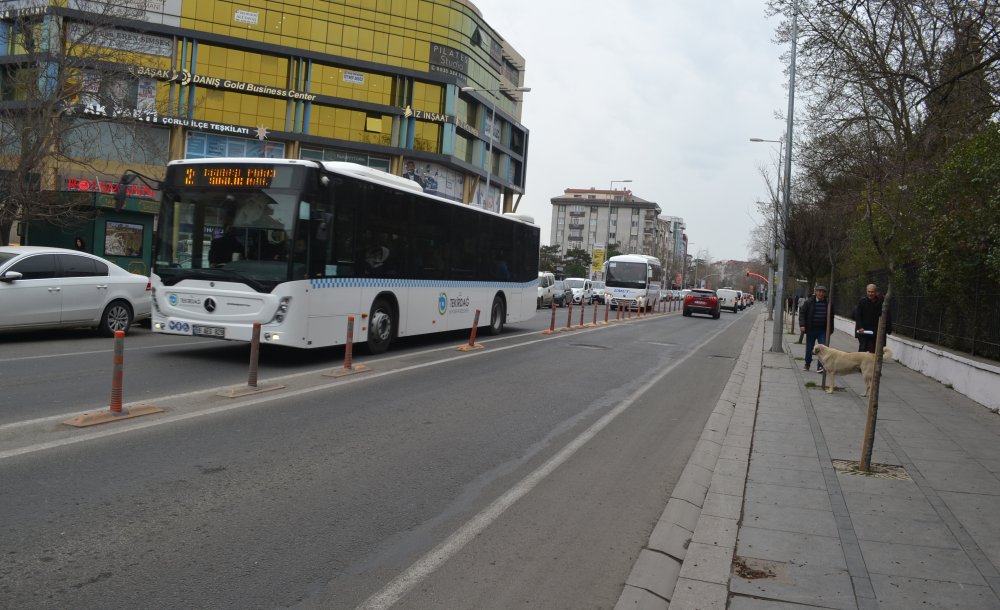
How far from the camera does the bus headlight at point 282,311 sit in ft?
37.6

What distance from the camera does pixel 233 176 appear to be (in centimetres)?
1186

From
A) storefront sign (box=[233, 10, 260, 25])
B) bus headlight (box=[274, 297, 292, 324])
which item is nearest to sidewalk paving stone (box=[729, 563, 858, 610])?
bus headlight (box=[274, 297, 292, 324])

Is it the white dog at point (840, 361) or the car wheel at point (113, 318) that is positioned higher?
the white dog at point (840, 361)

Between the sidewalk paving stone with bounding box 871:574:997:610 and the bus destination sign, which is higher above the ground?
the bus destination sign

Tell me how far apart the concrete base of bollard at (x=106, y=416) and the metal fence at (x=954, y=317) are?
12.3 metres

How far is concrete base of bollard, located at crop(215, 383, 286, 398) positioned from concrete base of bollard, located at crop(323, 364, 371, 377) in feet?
4.31

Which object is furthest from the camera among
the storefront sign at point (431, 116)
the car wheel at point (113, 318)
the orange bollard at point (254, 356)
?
the storefront sign at point (431, 116)

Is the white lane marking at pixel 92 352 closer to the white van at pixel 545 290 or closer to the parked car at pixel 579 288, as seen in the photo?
the white van at pixel 545 290

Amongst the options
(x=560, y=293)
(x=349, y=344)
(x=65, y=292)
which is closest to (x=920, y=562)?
(x=349, y=344)

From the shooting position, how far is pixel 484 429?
8.34 m

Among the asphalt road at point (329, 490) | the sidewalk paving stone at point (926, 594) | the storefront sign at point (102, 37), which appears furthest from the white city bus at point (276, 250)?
the storefront sign at point (102, 37)

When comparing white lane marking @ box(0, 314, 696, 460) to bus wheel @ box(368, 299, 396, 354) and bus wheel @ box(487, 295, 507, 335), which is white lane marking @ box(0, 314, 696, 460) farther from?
bus wheel @ box(487, 295, 507, 335)

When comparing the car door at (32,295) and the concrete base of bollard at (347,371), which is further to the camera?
the car door at (32,295)

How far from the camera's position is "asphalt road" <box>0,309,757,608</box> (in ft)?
13.4
